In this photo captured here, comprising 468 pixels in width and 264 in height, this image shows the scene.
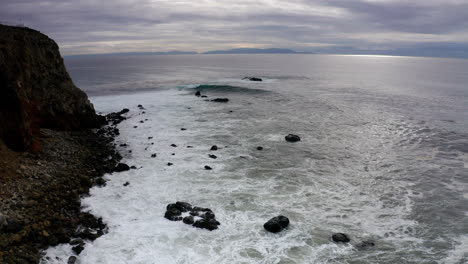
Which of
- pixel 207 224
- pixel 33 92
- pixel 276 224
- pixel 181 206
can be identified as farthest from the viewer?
pixel 33 92

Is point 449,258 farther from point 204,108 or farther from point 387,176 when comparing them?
point 204,108

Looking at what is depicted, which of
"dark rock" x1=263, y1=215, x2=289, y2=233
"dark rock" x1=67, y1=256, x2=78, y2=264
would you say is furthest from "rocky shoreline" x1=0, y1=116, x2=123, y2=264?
"dark rock" x1=263, y1=215, x2=289, y2=233

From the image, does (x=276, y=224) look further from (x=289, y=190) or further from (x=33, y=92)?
(x=33, y=92)

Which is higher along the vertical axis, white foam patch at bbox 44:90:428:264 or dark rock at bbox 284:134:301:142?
dark rock at bbox 284:134:301:142

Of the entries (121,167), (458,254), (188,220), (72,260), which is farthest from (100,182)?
(458,254)

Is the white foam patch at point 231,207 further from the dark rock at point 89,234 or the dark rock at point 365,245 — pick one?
the dark rock at point 365,245

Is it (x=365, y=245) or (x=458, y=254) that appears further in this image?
(x=365, y=245)

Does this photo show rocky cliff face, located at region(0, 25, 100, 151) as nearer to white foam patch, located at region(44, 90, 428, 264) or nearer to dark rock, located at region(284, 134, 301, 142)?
white foam patch, located at region(44, 90, 428, 264)

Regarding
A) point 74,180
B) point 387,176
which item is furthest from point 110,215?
point 387,176
